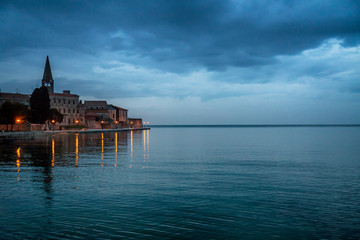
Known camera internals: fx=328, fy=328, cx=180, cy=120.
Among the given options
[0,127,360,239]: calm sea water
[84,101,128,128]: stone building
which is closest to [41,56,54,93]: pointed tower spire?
[84,101,128,128]: stone building

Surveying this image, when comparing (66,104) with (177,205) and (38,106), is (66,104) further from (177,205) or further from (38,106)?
(177,205)

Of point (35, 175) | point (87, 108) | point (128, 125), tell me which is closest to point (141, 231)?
point (35, 175)

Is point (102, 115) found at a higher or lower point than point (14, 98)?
lower

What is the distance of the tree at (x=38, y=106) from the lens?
289ft

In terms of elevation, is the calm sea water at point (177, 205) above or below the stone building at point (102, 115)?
below

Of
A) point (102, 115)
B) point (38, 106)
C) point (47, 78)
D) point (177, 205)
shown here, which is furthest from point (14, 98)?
point (177, 205)

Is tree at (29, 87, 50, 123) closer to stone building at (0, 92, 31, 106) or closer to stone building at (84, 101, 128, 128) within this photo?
stone building at (0, 92, 31, 106)

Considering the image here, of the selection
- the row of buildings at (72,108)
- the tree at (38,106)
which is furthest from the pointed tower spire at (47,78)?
the tree at (38,106)

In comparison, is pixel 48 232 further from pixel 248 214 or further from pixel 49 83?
pixel 49 83

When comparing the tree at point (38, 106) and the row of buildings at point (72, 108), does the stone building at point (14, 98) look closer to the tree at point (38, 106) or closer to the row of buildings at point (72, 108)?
the row of buildings at point (72, 108)

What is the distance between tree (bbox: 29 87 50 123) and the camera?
87.9 m

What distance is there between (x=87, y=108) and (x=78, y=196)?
485ft

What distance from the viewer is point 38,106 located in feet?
289

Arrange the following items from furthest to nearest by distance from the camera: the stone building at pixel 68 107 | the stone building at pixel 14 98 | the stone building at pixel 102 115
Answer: the stone building at pixel 102 115, the stone building at pixel 68 107, the stone building at pixel 14 98
